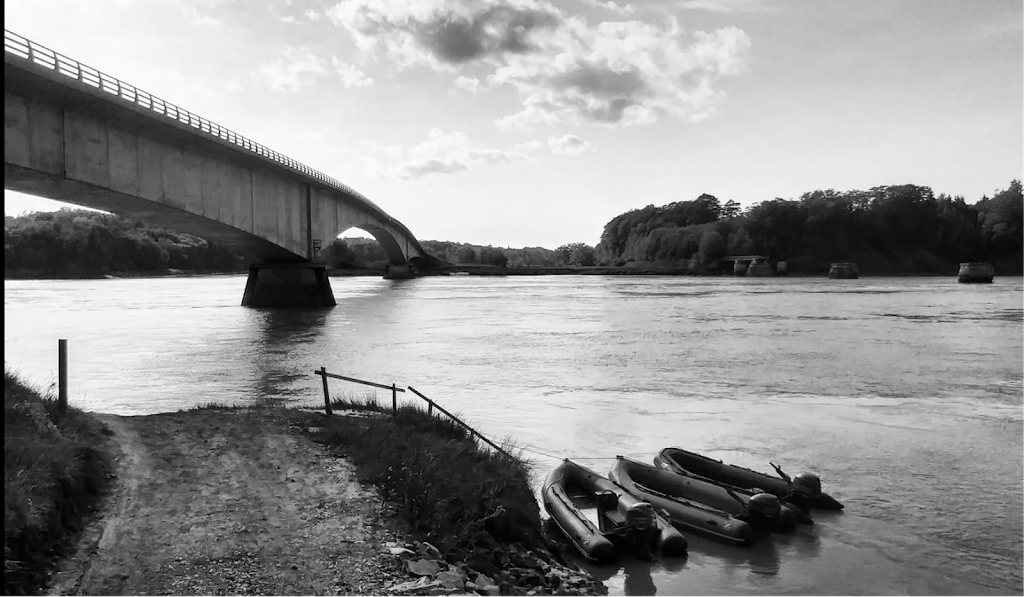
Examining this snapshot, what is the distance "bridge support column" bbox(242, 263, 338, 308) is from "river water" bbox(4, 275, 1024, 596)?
17.4 feet

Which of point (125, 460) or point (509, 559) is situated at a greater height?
point (125, 460)

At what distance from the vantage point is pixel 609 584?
33.7ft

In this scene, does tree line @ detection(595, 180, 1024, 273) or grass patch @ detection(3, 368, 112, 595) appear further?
tree line @ detection(595, 180, 1024, 273)

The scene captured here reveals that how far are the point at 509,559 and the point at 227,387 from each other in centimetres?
1933

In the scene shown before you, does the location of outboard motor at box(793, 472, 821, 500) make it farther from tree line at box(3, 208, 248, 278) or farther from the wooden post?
tree line at box(3, 208, 248, 278)

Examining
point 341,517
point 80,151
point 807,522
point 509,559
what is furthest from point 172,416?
point 80,151

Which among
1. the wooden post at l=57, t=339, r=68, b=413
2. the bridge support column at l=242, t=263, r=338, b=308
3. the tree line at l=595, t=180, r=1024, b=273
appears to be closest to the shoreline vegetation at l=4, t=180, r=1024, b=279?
the tree line at l=595, t=180, r=1024, b=273

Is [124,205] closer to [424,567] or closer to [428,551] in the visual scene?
[428,551]

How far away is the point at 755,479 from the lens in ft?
44.6

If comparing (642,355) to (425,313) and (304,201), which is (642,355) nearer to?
(425,313)

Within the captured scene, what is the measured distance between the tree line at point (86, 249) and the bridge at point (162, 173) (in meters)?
73.8

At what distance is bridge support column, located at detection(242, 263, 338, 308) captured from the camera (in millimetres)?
63719

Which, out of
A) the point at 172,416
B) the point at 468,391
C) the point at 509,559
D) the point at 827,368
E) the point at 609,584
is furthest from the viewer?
the point at 827,368

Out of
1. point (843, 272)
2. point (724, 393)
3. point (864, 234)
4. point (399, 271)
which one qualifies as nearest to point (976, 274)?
point (843, 272)
